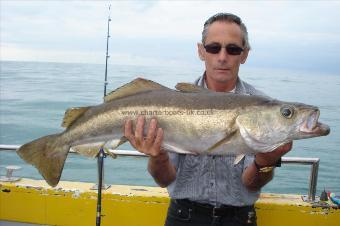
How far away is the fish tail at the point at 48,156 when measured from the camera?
127 inches

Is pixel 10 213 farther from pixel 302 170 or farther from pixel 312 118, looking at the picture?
pixel 302 170

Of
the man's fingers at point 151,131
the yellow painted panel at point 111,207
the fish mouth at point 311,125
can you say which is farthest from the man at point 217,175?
the yellow painted panel at point 111,207

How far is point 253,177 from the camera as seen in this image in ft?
10.5

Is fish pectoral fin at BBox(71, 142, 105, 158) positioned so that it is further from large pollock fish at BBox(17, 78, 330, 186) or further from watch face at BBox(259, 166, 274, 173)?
watch face at BBox(259, 166, 274, 173)

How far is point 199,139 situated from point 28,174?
41.4ft

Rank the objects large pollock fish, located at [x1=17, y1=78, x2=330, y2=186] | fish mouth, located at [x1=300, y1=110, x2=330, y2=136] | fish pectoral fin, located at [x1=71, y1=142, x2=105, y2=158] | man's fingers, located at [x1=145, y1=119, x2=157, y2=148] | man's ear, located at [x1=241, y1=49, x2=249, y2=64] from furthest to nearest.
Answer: man's ear, located at [x1=241, y1=49, x2=249, y2=64], fish pectoral fin, located at [x1=71, y1=142, x2=105, y2=158], man's fingers, located at [x1=145, y1=119, x2=157, y2=148], large pollock fish, located at [x1=17, y1=78, x2=330, y2=186], fish mouth, located at [x1=300, y1=110, x2=330, y2=136]

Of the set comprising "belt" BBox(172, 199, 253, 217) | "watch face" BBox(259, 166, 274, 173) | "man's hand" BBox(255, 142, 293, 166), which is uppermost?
"man's hand" BBox(255, 142, 293, 166)

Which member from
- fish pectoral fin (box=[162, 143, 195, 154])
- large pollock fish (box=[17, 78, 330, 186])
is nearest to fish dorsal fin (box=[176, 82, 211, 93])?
large pollock fish (box=[17, 78, 330, 186])

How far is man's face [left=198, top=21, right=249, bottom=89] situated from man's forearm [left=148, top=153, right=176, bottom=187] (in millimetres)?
823

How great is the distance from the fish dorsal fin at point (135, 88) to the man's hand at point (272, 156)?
948 millimetres

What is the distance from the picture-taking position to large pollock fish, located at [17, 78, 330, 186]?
2.82m

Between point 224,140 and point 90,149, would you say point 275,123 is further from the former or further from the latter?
point 90,149

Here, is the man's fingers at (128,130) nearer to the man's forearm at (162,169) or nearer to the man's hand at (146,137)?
the man's hand at (146,137)

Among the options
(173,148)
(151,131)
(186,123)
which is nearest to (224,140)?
(186,123)
